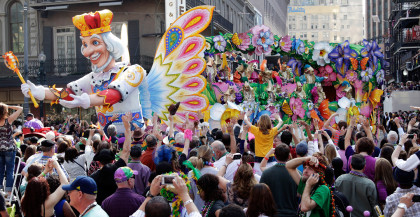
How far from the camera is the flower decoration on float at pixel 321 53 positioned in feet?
61.2

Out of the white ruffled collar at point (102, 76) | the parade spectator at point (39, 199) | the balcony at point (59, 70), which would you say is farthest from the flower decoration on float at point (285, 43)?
the parade spectator at point (39, 199)

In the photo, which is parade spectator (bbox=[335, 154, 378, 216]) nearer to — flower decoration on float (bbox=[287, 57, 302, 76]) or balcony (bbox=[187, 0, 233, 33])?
flower decoration on float (bbox=[287, 57, 302, 76])

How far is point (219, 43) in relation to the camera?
17031 mm

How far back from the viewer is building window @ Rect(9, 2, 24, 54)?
92.3 ft

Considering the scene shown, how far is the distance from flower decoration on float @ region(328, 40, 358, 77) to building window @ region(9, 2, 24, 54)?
1592cm

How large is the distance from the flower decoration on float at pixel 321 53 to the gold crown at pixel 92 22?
1031cm

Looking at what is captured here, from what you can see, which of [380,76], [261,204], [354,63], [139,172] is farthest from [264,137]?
[380,76]

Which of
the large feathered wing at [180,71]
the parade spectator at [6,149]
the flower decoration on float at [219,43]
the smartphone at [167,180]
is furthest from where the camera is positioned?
the flower decoration on float at [219,43]

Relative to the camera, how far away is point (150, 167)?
7.34 meters

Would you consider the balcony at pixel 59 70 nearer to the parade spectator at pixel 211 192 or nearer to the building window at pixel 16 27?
the building window at pixel 16 27

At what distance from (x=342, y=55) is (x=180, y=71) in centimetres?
928

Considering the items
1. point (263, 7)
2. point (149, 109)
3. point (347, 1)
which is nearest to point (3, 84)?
point (149, 109)

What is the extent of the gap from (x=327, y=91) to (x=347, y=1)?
13606cm

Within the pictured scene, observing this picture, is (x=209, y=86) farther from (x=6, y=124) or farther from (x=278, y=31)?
(x=278, y=31)
